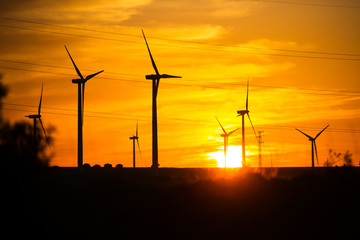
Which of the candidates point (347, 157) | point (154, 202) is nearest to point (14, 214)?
point (154, 202)

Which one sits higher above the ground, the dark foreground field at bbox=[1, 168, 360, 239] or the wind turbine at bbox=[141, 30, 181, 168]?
the wind turbine at bbox=[141, 30, 181, 168]

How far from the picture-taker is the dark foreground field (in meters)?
88.2

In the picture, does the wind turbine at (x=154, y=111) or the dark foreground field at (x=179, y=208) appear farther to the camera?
the wind turbine at (x=154, y=111)

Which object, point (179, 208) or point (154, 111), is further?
point (154, 111)

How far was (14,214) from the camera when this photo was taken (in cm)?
8794

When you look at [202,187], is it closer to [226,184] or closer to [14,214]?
[226,184]

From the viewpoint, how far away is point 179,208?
9519 cm

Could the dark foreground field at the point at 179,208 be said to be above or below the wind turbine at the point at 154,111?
below

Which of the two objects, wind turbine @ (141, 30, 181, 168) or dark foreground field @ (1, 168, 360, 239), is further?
wind turbine @ (141, 30, 181, 168)

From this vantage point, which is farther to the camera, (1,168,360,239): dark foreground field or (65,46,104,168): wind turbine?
(65,46,104,168): wind turbine

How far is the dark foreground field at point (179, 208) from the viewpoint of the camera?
8819cm

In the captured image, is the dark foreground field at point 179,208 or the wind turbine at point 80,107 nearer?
the dark foreground field at point 179,208

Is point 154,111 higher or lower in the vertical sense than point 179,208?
higher

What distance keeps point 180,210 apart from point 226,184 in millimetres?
10916
